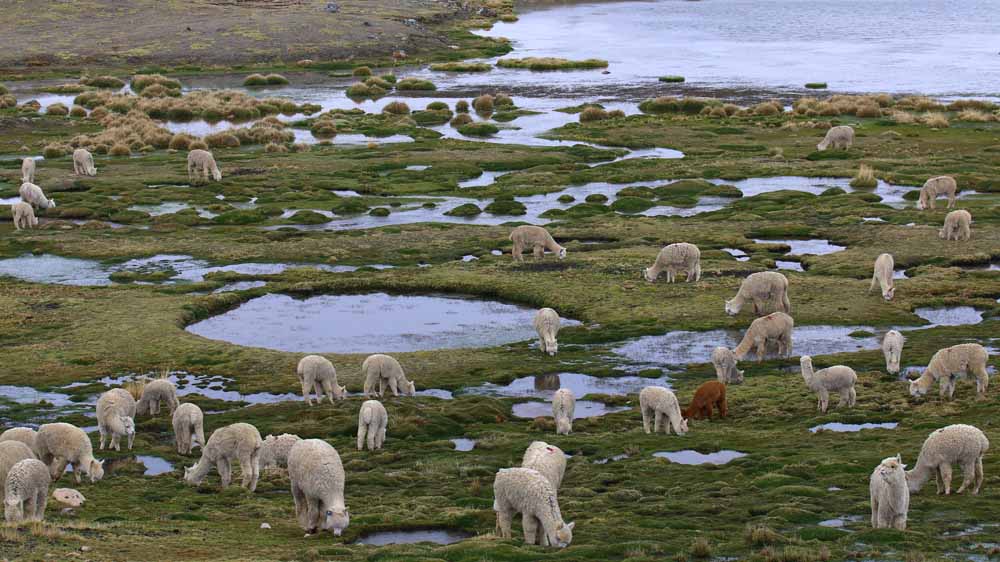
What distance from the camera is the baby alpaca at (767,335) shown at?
35031mm

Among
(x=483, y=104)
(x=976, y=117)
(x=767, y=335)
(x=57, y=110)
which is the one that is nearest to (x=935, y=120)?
(x=976, y=117)

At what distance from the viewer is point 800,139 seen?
8081 centimetres

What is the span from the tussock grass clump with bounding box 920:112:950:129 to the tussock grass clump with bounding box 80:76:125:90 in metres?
72.5

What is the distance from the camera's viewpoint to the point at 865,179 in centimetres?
6431

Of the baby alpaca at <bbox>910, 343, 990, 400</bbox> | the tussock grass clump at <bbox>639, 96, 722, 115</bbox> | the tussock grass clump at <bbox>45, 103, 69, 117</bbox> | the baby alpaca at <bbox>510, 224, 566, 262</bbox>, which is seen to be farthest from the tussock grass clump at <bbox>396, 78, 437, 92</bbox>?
the baby alpaca at <bbox>910, 343, 990, 400</bbox>

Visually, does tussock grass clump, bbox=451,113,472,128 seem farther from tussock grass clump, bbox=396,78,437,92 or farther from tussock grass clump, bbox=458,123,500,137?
tussock grass clump, bbox=396,78,437,92

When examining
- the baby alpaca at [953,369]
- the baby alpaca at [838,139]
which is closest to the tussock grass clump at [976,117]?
the baby alpaca at [838,139]

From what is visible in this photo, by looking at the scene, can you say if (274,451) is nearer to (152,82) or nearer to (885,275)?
(885,275)

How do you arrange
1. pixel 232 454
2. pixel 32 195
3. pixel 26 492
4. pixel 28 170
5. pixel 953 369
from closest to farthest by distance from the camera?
pixel 26 492 < pixel 232 454 < pixel 953 369 < pixel 32 195 < pixel 28 170

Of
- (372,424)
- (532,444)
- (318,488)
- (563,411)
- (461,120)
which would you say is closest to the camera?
(318,488)

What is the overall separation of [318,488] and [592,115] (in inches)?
2893

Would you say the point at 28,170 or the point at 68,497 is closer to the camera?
the point at 68,497

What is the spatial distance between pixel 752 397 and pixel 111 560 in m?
17.4

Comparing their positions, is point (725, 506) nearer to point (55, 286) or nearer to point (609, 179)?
point (55, 286)
